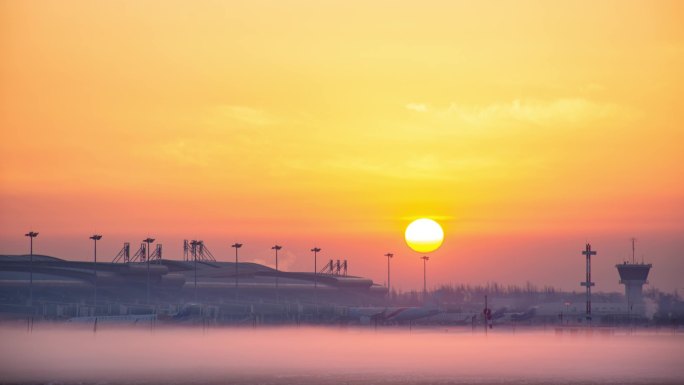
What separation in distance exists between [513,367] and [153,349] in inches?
1499

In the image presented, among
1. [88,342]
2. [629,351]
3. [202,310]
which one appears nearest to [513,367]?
[629,351]

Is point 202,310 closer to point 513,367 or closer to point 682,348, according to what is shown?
point 682,348

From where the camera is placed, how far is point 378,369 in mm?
75812

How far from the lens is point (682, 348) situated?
107688 mm

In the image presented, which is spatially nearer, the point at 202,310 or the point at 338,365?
the point at 338,365

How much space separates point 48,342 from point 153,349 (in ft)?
55.0

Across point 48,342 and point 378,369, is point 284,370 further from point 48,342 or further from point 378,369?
point 48,342

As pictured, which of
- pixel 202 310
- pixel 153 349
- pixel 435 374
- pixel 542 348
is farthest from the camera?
pixel 202 310

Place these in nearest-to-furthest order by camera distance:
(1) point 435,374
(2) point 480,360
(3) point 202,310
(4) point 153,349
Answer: (1) point 435,374
(2) point 480,360
(4) point 153,349
(3) point 202,310

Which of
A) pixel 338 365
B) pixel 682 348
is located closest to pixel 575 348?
pixel 682 348

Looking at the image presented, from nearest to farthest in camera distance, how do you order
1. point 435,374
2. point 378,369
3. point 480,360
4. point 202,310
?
point 435,374 → point 378,369 → point 480,360 → point 202,310

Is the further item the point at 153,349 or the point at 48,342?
the point at 48,342

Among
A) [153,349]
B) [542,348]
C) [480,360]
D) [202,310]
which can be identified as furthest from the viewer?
[202,310]

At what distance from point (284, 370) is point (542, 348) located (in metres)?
40.6
